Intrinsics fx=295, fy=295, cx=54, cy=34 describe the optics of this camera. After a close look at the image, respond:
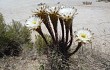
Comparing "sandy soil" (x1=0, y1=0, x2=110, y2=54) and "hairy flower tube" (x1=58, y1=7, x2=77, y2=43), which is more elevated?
"hairy flower tube" (x1=58, y1=7, x2=77, y2=43)

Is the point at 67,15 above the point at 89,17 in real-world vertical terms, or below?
above

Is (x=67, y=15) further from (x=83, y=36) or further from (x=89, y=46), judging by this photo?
(x=89, y=46)

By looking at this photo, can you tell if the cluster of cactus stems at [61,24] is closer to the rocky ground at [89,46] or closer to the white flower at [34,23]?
the white flower at [34,23]

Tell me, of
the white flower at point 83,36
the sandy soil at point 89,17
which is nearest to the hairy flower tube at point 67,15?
the white flower at point 83,36

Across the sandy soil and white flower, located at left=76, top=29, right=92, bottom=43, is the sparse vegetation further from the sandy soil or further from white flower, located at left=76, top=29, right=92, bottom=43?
white flower, located at left=76, top=29, right=92, bottom=43

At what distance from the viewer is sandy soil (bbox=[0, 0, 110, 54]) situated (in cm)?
805

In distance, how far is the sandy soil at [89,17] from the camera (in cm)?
805

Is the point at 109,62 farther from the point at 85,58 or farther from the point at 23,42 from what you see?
the point at 23,42

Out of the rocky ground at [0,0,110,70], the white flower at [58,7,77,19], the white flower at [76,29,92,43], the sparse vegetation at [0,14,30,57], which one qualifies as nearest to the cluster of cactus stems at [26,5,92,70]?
the white flower at [58,7,77,19]

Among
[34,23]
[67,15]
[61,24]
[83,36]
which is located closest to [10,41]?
[34,23]

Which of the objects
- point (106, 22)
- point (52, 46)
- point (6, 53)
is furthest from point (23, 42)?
point (106, 22)

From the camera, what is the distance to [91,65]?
630 centimetres

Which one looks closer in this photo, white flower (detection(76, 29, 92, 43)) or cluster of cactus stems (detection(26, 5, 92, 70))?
white flower (detection(76, 29, 92, 43))

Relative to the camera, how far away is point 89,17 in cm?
1128
